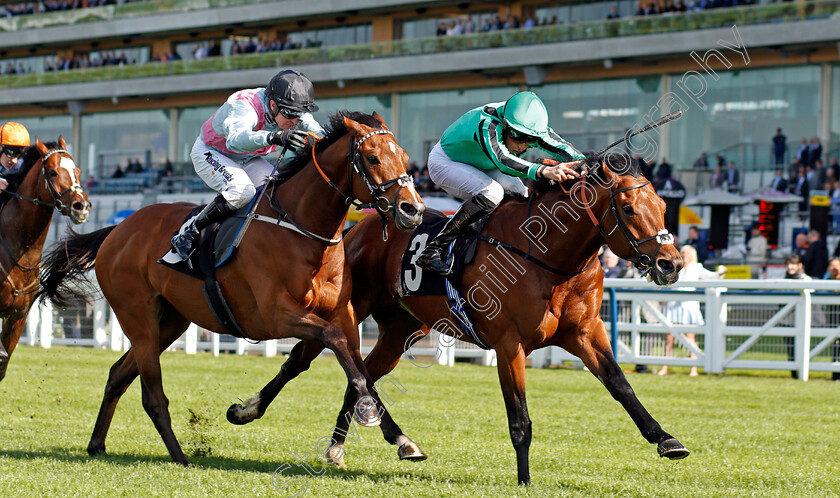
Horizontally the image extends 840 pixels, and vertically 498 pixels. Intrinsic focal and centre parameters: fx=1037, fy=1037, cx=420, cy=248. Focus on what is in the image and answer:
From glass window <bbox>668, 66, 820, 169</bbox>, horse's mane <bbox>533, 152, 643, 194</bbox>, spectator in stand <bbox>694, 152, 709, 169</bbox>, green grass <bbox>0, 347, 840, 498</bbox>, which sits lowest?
green grass <bbox>0, 347, 840, 498</bbox>

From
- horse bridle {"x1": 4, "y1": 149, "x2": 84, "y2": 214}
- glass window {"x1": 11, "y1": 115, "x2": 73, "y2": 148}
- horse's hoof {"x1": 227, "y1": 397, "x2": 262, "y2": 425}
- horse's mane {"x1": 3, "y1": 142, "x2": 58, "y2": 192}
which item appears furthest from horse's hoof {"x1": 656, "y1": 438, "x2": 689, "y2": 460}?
glass window {"x1": 11, "y1": 115, "x2": 73, "y2": 148}

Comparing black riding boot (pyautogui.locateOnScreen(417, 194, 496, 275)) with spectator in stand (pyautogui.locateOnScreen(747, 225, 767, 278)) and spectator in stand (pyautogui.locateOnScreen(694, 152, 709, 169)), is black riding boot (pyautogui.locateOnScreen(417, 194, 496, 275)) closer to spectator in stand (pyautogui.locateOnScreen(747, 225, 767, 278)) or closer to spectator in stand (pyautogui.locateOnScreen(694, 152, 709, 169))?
spectator in stand (pyautogui.locateOnScreen(747, 225, 767, 278))

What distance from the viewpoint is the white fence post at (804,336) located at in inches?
→ 440

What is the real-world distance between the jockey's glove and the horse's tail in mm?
1882

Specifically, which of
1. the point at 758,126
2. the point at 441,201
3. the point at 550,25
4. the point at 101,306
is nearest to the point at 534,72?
the point at 550,25

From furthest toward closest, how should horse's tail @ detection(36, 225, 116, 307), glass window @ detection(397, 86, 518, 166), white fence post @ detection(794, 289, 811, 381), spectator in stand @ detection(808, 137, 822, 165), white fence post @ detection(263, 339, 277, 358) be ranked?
glass window @ detection(397, 86, 518, 166)
spectator in stand @ detection(808, 137, 822, 165)
white fence post @ detection(263, 339, 277, 358)
white fence post @ detection(794, 289, 811, 381)
horse's tail @ detection(36, 225, 116, 307)

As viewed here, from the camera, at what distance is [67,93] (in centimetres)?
3919

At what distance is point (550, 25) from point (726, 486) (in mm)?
24837

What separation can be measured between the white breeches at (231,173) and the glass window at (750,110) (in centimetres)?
1992

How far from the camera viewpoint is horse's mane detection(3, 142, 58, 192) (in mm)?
8250

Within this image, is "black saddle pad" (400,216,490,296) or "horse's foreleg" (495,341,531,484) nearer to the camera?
"horse's foreleg" (495,341,531,484)

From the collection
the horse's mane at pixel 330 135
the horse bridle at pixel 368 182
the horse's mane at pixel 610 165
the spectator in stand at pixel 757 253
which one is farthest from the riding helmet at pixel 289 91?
the spectator in stand at pixel 757 253

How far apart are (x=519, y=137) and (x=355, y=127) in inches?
40.5

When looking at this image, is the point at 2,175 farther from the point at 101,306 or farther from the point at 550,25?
the point at 550,25
